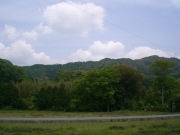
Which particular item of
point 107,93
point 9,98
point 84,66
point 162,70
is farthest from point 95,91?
point 84,66

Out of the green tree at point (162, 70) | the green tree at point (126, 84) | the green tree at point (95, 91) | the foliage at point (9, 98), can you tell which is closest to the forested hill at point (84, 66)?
the foliage at point (9, 98)

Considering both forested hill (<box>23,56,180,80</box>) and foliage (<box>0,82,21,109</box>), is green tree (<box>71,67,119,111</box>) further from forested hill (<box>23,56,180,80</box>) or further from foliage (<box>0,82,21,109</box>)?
forested hill (<box>23,56,180,80</box>)

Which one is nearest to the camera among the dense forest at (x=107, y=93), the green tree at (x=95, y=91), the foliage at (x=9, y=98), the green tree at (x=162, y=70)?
the green tree at (x=95, y=91)

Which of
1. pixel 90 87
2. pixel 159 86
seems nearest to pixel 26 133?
pixel 90 87

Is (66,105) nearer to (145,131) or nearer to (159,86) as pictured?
(159,86)

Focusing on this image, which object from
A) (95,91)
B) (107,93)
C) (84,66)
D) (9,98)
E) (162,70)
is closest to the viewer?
(107,93)

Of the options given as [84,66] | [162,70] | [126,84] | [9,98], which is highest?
[84,66]

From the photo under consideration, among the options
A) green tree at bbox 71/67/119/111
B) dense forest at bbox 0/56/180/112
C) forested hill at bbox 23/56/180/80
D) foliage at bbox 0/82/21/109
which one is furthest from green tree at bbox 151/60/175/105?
forested hill at bbox 23/56/180/80

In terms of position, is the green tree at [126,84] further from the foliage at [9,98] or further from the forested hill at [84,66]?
the forested hill at [84,66]

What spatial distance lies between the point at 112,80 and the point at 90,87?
13.0ft

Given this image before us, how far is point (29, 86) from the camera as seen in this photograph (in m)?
50.3

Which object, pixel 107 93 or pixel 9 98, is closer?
pixel 107 93

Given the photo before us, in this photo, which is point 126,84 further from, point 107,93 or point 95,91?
point 95,91

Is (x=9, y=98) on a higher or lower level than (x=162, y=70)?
lower
